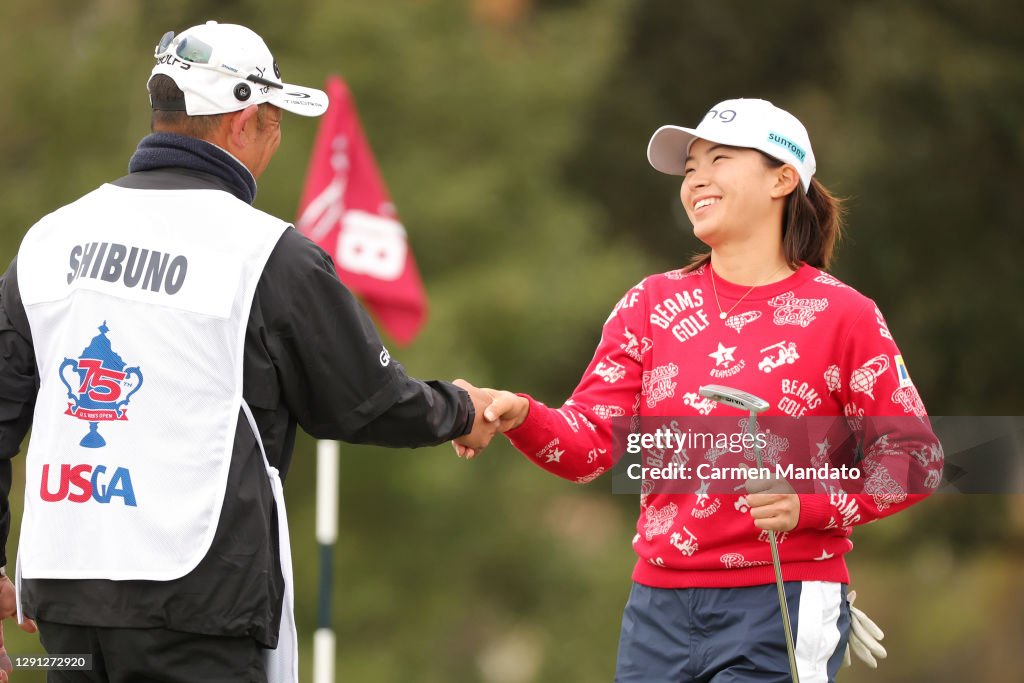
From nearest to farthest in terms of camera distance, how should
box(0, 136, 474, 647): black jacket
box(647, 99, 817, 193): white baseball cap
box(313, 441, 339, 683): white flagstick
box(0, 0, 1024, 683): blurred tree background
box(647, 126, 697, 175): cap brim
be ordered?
box(0, 136, 474, 647): black jacket
box(647, 99, 817, 193): white baseball cap
box(647, 126, 697, 175): cap brim
box(313, 441, 339, 683): white flagstick
box(0, 0, 1024, 683): blurred tree background

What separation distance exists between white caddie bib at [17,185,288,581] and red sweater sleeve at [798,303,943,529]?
1.45 m

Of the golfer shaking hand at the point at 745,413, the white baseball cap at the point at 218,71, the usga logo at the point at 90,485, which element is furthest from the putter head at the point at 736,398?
the usga logo at the point at 90,485

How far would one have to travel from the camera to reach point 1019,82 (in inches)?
613

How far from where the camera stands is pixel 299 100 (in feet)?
13.2

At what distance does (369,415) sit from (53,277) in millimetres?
783

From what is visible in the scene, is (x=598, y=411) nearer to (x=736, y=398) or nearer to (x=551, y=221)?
(x=736, y=398)

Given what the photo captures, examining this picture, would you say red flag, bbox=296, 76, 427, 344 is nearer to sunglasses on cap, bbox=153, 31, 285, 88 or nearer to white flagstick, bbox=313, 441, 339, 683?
white flagstick, bbox=313, 441, 339, 683

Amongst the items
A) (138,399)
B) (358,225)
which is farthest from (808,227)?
(358,225)

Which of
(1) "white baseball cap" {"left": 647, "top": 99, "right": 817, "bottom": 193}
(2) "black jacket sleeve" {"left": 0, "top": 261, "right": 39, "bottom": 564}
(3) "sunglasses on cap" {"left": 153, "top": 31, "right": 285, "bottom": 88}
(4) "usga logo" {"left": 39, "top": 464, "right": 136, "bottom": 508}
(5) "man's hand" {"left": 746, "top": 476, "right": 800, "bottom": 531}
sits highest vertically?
(1) "white baseball cap" {"left": 647, "top": 99, "right": 817, "bottom": 193}

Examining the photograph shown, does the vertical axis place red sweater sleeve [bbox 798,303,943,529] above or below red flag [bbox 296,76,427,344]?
below

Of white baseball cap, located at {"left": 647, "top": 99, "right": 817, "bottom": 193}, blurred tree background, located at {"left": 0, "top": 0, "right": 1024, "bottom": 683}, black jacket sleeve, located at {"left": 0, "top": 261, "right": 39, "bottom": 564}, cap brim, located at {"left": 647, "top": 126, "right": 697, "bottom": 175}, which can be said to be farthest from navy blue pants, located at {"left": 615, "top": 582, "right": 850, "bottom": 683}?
blurred tree background, located at {"left": 0, "top": 0, "right": 1024, "bottom": 683}

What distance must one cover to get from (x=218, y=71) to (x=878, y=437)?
1.84 meters

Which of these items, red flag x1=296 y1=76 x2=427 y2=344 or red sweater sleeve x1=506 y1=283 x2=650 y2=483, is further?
red flag x1=296 y1=76 x2=427 y2=344

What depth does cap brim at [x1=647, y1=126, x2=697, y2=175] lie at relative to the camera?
4414 millimetres
